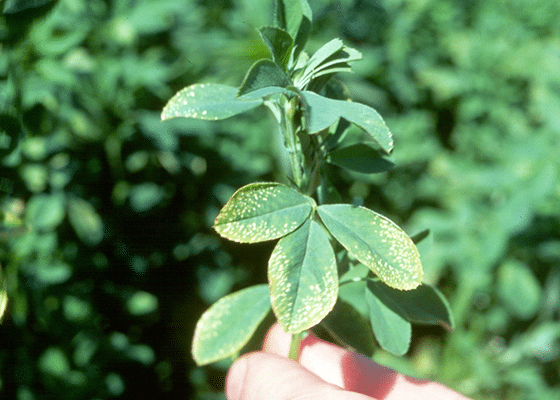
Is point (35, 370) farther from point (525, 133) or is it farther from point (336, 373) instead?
point (525, 133)

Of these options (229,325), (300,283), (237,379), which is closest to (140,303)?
(237,379)

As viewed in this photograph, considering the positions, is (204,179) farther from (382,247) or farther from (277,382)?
(382,247)

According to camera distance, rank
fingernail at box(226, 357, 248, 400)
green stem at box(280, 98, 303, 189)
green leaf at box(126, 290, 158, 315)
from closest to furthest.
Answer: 1. green stem at box(280, 98, 303, 189)
2. fingernail at box(226, 357, 248, 400)
3. green leaf at box(126, 290, 158, 315)

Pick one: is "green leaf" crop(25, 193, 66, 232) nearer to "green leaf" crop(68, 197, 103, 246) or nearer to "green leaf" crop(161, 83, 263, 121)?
"green leaf" crop(68, 197, 103, 246)

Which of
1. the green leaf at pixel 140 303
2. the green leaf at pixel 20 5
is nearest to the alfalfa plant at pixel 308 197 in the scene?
the green leaf at pixel 20 5

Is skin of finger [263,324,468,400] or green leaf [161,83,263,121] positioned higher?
green leaf [161,83,263,121]

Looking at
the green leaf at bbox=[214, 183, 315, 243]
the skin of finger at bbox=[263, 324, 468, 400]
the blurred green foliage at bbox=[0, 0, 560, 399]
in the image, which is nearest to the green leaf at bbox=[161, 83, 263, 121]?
the green leaf at bbox=[214, 183, 315, 243]

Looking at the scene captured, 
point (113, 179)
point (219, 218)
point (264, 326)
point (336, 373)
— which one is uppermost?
point (219, 218)

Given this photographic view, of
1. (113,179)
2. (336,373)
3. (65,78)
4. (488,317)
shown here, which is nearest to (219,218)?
(336,373)
